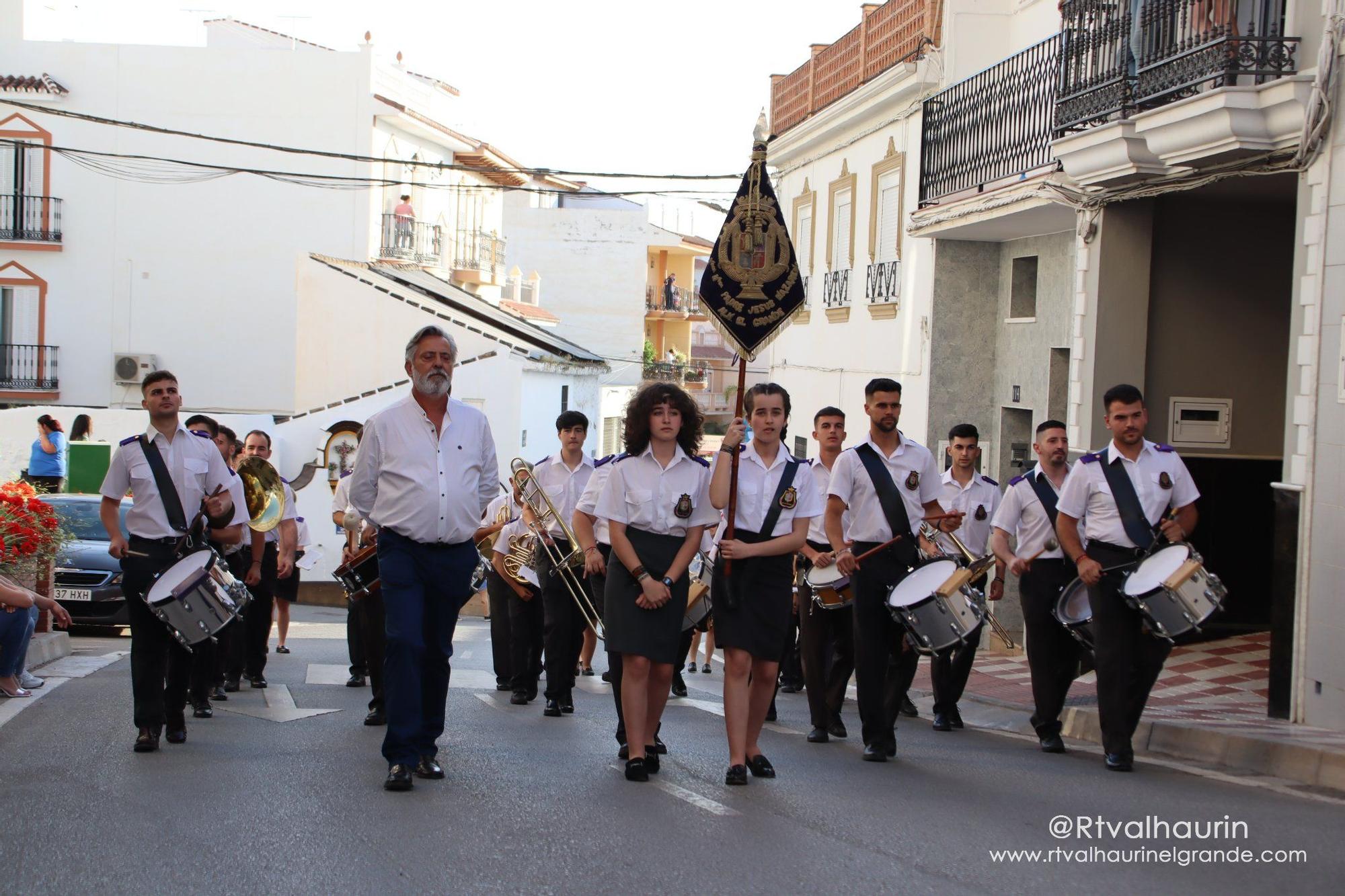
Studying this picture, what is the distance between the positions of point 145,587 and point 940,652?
4286mm

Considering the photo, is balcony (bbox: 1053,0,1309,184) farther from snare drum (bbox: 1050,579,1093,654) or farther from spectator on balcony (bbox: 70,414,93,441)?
spectator on balcony (bbox: 70,414,93,441)

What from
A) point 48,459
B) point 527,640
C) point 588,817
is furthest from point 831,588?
point 48,459

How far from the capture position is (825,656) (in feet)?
32.3

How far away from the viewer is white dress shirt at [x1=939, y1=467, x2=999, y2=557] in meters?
11.8

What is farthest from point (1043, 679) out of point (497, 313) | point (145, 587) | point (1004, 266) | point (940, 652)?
point (497, 313)

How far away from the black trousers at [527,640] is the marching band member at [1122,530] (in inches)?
165

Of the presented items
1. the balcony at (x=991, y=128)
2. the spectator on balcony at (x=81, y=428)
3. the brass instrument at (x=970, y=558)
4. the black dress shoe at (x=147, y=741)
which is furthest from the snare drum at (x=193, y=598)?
the spectator on balcony at (x=81, y=428)

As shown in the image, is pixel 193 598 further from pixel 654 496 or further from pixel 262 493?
pixel 262 493

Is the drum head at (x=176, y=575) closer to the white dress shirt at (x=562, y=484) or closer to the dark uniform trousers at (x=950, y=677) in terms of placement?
the white dress shirt at (x=562, y=484)

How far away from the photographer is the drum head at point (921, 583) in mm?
8594

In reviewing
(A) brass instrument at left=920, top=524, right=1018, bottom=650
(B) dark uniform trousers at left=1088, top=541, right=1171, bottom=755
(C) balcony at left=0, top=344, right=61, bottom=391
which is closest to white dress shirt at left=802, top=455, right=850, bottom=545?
(A) brass instrument at left=920, top=524, right=1018, bottom=650

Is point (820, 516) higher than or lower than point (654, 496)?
lower

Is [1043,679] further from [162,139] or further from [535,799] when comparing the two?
[162,139]

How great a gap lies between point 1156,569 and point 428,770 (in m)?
3.98
